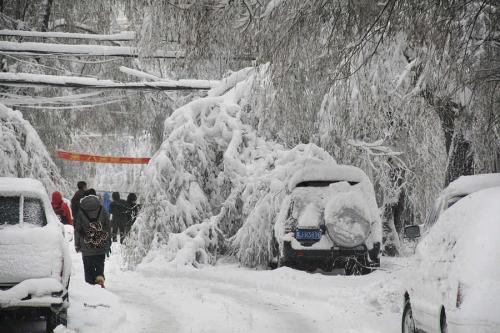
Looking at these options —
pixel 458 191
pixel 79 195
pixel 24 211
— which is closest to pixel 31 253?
pixel 24 211

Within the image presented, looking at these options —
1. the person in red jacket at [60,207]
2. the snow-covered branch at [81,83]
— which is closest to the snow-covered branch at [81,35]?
the snow-covered branch at [81,83]

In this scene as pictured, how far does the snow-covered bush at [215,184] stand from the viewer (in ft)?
62.5

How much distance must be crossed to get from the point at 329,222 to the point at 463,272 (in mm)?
9582

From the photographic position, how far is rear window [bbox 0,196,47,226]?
10.7 m

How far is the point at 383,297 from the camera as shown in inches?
501

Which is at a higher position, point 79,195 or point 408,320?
point 79,195

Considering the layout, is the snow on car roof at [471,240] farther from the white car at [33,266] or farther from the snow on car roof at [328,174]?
the snow on car roof at [328,174]

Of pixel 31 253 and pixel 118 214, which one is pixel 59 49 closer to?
pixel 31 253

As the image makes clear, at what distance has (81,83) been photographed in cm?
1758

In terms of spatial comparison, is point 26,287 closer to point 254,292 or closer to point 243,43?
point 243,43

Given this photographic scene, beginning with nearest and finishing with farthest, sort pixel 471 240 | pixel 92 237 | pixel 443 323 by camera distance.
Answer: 1. pixel 471 240
2. pixel 443 323
3. pixel 92 237

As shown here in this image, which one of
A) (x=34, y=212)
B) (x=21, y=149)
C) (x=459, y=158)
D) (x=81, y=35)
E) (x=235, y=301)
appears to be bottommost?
(x=235, y=301)

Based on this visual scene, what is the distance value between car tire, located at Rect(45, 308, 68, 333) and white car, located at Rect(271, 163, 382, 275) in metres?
6.78

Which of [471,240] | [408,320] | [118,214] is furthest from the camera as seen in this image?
[118,214]
